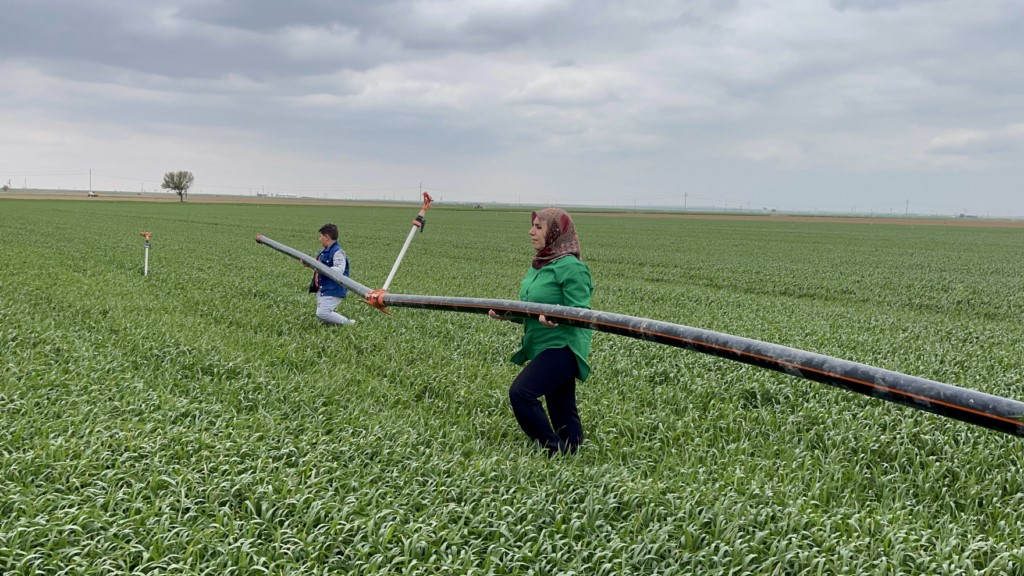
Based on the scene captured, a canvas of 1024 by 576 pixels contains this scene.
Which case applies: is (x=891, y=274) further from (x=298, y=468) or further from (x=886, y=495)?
(x=298, y=468)

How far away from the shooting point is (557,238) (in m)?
5.21

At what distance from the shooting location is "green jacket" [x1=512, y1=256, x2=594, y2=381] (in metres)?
5.06

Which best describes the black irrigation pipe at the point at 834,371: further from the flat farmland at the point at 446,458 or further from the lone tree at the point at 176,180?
the lone tree at the point at 176,180

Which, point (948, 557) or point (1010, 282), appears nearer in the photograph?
point (948, 557)

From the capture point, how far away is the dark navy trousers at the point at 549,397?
17.1 feet

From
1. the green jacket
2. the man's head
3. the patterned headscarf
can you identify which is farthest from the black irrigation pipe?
the man's head

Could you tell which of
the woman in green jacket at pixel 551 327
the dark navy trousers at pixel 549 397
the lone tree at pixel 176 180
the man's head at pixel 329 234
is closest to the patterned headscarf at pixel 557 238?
the woman in green jacket at pixel 551 327

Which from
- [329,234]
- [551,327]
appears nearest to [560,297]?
[551,327]

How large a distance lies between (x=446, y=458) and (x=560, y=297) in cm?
164

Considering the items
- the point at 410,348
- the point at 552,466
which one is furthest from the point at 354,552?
the point at 410,348

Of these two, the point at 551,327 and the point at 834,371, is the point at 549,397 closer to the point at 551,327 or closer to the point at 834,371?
the point at 551,327

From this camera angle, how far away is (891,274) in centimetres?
2461

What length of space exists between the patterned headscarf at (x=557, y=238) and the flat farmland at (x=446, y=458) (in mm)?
1723

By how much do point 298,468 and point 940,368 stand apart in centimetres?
882
